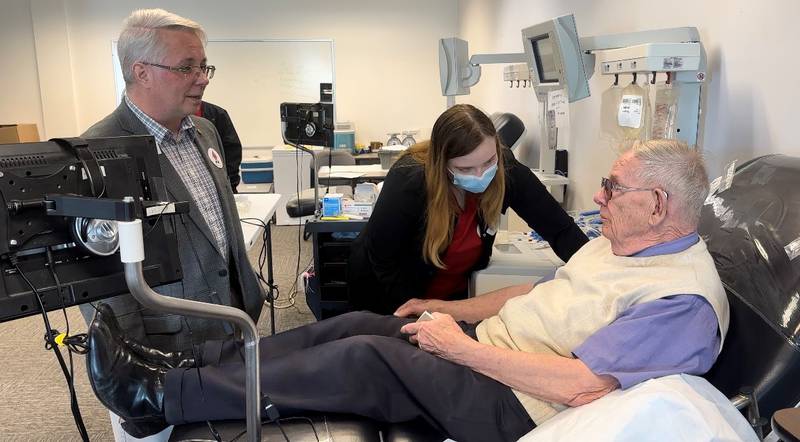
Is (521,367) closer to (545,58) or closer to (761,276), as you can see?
(761,276)

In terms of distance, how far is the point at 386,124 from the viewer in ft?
20.4

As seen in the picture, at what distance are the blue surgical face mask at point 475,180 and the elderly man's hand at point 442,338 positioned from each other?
18.3 inches

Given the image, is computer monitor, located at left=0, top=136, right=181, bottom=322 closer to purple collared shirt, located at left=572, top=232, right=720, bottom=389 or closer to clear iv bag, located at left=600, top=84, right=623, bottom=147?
purple collared shirt, located at left=572, top=232, right=720, bottom=389

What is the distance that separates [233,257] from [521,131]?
2.09 meters

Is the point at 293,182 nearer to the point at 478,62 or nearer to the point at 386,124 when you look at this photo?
the point at 386,124

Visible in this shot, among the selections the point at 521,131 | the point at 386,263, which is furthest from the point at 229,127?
the point at 386,263

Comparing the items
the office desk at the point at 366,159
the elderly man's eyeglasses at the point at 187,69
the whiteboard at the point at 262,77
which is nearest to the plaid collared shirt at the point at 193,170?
the elderly man's eyeglasses at the point at 187,69

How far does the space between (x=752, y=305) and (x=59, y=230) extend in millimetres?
1252

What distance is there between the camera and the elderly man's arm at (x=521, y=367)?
1.18m

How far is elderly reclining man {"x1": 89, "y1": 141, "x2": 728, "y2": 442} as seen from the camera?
3.74 ft

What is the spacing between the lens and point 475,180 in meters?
1.74

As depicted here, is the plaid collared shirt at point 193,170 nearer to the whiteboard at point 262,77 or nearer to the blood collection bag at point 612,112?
the blood collection bag at point 612,112

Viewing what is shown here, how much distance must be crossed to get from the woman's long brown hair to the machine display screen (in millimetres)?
644

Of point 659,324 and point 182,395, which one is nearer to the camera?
point 659,324
